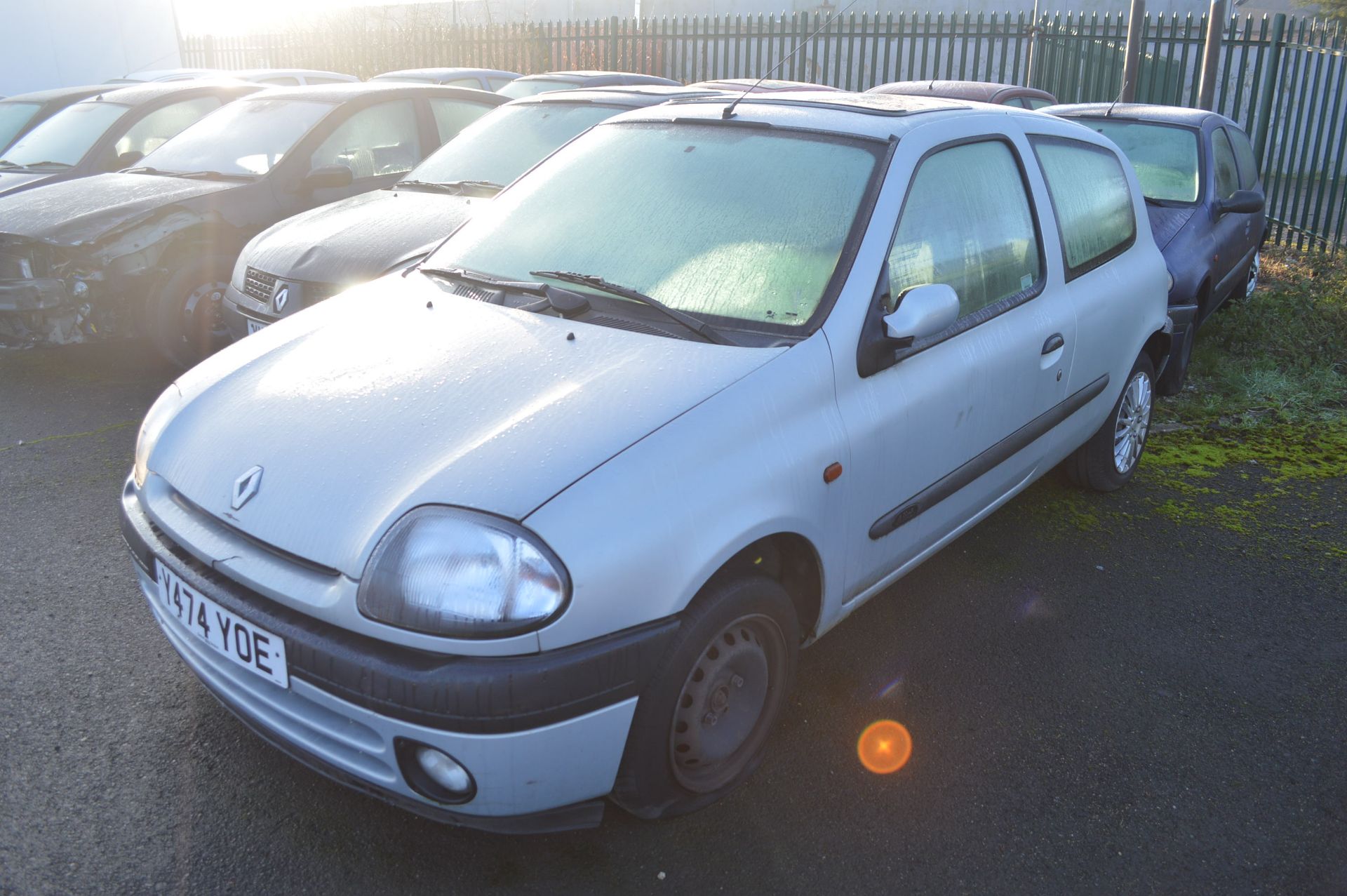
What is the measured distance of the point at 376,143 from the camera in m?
6.84

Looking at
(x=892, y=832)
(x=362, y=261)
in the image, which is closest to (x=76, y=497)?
(x=362, y=261)

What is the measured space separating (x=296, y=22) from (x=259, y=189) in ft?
72.3

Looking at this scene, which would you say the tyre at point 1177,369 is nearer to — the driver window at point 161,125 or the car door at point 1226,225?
the car door at point 1226,225

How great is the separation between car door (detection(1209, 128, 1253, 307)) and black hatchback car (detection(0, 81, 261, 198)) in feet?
22.7

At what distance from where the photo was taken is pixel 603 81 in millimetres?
8766

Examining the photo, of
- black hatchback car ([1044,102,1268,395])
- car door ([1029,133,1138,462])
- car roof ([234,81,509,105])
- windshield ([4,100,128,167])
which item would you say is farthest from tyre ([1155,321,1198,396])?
windshield ([4,100,128,167])

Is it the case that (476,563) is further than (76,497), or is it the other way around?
(76,497)

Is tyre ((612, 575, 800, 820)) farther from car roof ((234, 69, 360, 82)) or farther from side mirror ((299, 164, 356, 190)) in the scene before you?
car roof ((234, 69, 360, 82))

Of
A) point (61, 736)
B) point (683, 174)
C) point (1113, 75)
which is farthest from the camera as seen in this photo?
point (1113, 75)

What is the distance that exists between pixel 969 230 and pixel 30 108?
30.3ft

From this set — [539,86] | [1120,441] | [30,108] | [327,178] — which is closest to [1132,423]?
[1120,441]

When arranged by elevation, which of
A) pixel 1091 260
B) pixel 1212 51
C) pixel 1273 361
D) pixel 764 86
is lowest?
pixel 1273 361

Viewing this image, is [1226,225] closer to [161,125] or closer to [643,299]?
[643,299]

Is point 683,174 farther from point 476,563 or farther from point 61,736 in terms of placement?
point 61,736
